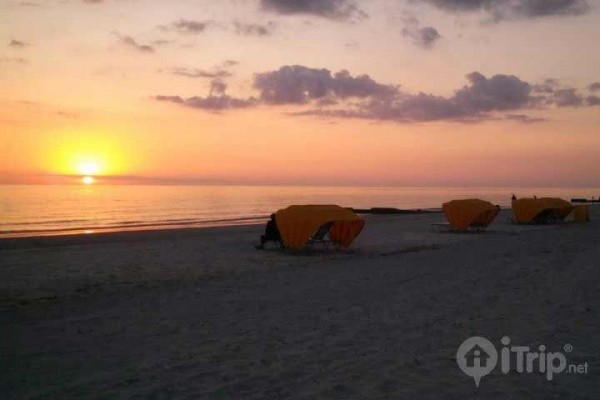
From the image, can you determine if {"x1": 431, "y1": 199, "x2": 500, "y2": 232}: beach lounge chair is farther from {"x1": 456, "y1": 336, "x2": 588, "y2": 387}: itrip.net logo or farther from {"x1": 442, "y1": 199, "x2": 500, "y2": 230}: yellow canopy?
{"x1": 456, "y1": 336, "x2": 588, "y2": 387}: itrip.net logo

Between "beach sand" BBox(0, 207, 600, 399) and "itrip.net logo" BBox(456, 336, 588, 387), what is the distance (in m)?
0.09

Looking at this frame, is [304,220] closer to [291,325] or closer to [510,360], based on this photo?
[291,325]

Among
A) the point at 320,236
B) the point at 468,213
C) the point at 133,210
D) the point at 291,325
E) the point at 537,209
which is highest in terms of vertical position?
the point at 537,209

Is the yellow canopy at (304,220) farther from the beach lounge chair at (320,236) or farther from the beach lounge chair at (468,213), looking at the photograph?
the beach lounge chair at (468,213)

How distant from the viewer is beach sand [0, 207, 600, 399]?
16.4 ft

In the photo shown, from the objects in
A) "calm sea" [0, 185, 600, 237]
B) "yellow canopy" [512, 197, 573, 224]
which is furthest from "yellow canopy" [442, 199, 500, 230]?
"calm sea" [0, 185, 600, 237]

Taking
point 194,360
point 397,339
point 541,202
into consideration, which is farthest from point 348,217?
point 541,202

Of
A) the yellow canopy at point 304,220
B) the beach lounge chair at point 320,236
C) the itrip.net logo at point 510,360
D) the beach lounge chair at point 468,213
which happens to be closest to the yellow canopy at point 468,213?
the beach lounge chair at point 468,213

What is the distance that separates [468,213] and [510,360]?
19.0 metres

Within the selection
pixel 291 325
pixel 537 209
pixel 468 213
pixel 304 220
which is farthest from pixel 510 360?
pixel 537 209

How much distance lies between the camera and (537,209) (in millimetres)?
28531

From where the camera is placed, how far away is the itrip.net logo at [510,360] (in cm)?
524

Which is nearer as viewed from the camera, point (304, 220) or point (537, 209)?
point (304, 220)

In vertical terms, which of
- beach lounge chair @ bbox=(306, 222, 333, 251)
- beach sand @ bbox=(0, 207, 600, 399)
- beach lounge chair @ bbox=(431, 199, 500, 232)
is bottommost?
beach sand @ bbox=(0, 207, 600, 399)
